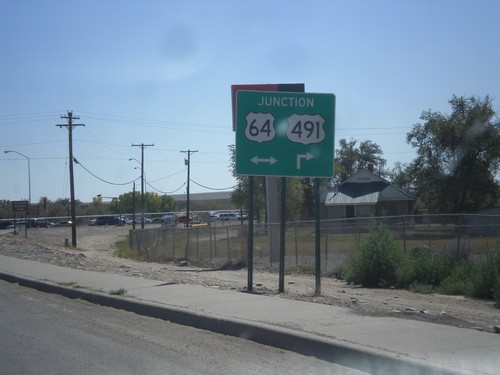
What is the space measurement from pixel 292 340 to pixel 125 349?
7.82 ft

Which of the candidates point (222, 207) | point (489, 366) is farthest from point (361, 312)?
point (222, 207)

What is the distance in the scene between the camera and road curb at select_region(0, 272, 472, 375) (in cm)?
730

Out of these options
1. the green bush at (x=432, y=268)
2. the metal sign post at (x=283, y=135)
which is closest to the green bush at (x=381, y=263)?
the green bush at (x=432, y=268)

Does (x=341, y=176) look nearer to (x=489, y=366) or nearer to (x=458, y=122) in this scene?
(x=458, y=122)

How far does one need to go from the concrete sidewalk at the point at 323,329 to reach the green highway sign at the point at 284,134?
119 inches

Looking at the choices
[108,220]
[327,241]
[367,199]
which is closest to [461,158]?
[367,199]

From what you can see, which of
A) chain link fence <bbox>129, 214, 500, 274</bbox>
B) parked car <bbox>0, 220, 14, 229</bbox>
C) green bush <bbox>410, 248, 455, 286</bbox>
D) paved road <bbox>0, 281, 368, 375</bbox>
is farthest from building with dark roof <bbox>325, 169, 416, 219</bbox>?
parked car <bbox>0, 220, 14, 229</bbox>

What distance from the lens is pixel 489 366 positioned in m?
7.15

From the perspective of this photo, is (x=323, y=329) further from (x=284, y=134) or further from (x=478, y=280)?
(x=478, y=280)

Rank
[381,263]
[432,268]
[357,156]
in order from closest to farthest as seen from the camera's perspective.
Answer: [432,268], [381,263], [357,156]

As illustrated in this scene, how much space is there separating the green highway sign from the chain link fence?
5.47m

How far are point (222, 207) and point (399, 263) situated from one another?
168 metres

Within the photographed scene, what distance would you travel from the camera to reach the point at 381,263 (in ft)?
60.4

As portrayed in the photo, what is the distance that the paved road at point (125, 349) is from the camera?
308 inches
